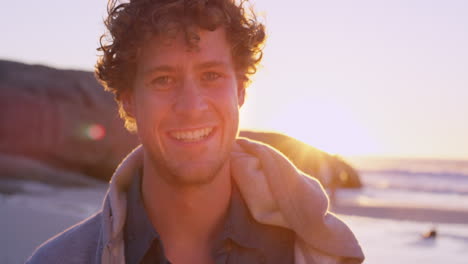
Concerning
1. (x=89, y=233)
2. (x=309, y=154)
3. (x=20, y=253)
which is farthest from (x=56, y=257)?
(x=20, y=253)

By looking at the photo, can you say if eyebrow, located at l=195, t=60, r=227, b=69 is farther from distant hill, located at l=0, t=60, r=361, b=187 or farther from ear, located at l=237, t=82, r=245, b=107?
distant hill, located at l=0, t=60, r=361, b=187

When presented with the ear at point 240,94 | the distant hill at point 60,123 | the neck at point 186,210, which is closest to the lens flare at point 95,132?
the distant hill at point 60,123

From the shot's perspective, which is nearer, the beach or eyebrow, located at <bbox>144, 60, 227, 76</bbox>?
eyebrow, located at <bbox>144, 60, 227, 76</bbox>

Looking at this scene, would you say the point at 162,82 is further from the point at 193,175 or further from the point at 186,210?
the point at 186,210

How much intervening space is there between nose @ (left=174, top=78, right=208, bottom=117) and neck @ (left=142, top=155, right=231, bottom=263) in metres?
0.48

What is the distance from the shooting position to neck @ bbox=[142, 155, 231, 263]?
3.29 metres

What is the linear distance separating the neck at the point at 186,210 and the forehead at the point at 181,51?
0.72 meters

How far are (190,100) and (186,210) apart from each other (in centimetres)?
75

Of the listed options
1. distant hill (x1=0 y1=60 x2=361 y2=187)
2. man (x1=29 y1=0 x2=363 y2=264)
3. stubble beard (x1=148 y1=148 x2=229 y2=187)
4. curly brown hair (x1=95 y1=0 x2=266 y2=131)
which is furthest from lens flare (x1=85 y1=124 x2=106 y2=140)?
stubble beard (x1=148 y1=148 x2=229 y2=187)

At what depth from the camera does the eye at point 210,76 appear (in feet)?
10.7

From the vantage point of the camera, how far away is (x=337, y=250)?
9.45 ft

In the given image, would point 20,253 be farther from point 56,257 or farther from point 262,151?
point 262,151

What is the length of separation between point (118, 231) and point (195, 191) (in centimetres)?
62

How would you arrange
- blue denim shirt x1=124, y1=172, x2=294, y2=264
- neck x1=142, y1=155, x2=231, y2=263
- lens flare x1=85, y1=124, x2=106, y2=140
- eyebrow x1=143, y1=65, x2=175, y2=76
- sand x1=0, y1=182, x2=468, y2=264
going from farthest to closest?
lens flare x1=85, y1=124, x2=106, y2=140 < sand x1=0, y1=182, x2=468, y2=264 < neck x1=142, y1=155, x2=231, y2=263 < eyebrow x1=143, y1=65, x2=175, y2=76 < blue denim shirt x1=124, y1=172, x2=294, y2=264
